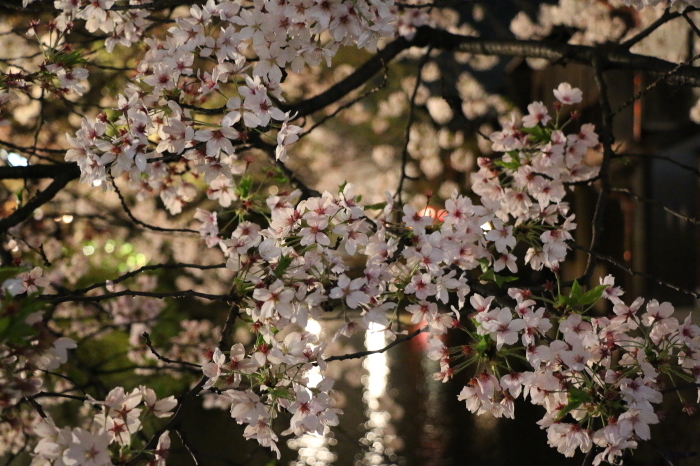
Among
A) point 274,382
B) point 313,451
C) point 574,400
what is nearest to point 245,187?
point 274,382

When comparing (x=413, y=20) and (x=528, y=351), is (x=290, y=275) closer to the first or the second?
(x=528, y=351)

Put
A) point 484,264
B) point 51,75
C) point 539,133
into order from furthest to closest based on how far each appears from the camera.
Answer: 1. point 539,133
2. point 51,75
3. point 484,264

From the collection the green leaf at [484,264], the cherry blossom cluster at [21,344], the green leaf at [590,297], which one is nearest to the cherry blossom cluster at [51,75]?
the cherry blossom cluster at [21,344]

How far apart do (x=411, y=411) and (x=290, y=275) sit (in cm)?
875

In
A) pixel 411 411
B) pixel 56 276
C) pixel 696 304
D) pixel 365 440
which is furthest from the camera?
pixel 411 411

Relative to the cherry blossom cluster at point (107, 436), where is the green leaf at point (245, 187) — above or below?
above

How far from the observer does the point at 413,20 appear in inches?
215

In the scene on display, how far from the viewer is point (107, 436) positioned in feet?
5.10

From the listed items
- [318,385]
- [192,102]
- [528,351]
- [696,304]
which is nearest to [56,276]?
[192,102]

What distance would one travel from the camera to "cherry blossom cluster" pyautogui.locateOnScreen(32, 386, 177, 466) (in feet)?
4.97

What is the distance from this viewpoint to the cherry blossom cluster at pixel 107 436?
1514mm

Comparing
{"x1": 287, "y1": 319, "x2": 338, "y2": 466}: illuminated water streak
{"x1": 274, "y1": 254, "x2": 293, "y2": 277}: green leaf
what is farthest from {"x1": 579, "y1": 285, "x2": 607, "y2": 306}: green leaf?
{"x1": 287, "y1": 319, "x2": 338, "y2": 466}: illuminated water streak

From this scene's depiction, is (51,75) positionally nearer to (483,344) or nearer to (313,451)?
(483,344)

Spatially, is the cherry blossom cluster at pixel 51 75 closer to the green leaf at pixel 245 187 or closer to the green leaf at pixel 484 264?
the green leaf at pixel 245 187
